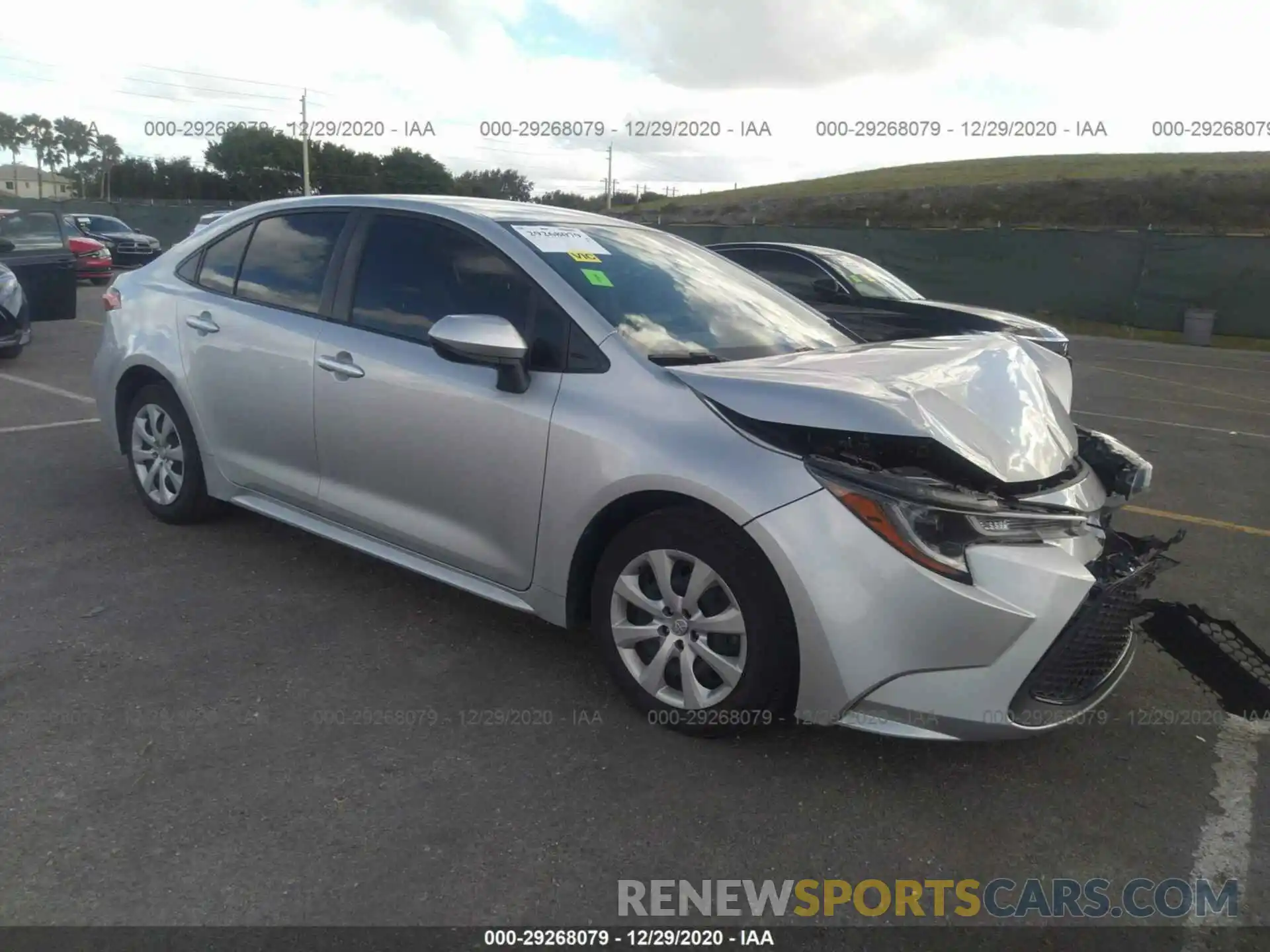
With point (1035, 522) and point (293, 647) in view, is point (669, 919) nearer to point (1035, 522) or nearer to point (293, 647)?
point (1035, 522)

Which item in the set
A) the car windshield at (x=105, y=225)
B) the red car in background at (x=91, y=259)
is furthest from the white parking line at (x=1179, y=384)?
the car windshield at (x=105, y=225)

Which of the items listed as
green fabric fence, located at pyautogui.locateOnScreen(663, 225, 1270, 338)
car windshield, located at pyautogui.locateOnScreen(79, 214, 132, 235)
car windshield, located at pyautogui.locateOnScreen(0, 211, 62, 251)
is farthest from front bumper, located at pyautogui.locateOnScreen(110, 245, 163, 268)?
green fabric fence, located at pyautogui.locateOnScreen(663, 225, 1270, 338)

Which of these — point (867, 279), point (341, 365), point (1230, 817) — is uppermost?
point (867, 279)

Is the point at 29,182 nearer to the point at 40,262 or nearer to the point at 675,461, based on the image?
the point at 40,262

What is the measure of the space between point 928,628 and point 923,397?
2.40 ft

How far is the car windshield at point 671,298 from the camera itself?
3.40 metres

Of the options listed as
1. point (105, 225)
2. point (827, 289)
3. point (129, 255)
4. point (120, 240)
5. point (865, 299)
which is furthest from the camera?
point (105, 225)

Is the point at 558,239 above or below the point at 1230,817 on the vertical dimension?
above

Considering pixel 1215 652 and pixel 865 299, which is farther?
pixel 865 299

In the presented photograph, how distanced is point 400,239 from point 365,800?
7.19 feet

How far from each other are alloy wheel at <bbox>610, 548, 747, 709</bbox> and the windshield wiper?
0.64m

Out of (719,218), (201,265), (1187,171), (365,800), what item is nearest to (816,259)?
(201,265)

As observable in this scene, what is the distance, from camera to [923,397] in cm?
296

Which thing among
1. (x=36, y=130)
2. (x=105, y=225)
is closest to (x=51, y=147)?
(x=36, y=130)
